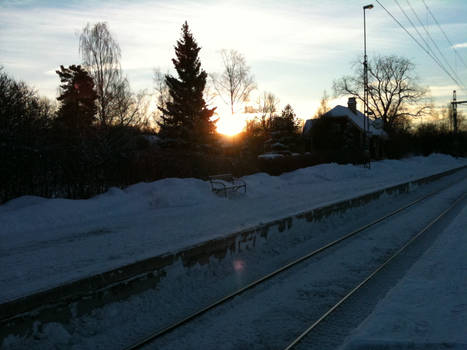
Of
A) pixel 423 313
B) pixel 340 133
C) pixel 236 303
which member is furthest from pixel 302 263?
pixel 340 133

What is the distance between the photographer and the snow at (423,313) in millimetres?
4031

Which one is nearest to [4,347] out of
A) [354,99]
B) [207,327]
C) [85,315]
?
[85,315]

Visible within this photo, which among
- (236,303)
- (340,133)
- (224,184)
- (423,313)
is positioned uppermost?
(340,133)

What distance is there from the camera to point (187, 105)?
101 ft

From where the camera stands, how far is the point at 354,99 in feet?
192

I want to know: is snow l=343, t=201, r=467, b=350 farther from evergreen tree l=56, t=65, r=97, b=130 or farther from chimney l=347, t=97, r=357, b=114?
chimney l=347, t=97, r=357, b=114

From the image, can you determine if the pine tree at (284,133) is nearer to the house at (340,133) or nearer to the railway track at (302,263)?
the house at (340,133)

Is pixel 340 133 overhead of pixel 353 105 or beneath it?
beneath

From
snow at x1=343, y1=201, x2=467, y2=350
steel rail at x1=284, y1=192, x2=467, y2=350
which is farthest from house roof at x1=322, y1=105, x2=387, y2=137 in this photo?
snow at x1=343, y1=201, x2=467, y2=350

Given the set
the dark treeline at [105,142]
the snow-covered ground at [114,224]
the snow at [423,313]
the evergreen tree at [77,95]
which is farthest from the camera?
the evergreen tree at [77,95]

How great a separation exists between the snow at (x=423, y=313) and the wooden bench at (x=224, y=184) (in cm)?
836

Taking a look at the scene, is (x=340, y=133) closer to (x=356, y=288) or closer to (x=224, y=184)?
(x=224, y=184)

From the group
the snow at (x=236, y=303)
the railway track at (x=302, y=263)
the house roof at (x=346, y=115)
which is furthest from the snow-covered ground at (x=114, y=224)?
the house roof at (x=346, y=115)

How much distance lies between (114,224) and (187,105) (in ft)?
71.8
